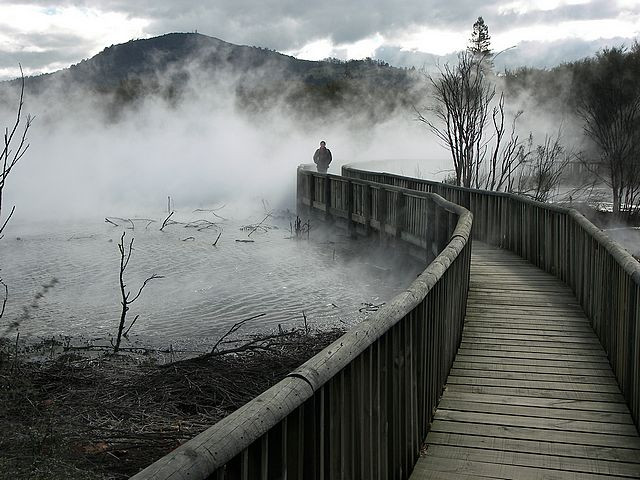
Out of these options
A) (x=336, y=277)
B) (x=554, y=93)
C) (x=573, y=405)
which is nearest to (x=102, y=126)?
(x=554, y=93)

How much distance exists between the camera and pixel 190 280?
12867 mm

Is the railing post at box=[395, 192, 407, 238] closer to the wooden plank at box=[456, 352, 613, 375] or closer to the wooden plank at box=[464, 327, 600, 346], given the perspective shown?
the wooden plank at box=[464, 327, 600, 346]

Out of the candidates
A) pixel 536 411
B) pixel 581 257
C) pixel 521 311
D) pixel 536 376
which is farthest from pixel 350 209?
pixel 536 411

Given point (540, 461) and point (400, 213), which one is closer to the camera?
point (540, 461)

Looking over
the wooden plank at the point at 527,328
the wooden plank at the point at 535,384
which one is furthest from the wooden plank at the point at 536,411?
the wooden plank at the point at 527,328

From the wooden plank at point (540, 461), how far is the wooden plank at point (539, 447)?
0.05 metres

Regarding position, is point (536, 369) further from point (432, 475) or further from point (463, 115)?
point (463, 115)

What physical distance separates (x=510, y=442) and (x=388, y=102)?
40.9m

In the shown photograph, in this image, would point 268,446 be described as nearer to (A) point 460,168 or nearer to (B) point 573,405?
(B) point 573,405

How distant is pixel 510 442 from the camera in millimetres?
4242

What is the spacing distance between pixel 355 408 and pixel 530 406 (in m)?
2.23

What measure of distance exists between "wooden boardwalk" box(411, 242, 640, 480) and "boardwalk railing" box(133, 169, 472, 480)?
0.19 metres

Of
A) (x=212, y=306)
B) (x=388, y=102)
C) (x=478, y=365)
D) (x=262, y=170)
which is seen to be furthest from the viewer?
(x=388, y=102)

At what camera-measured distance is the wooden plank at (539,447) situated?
4078 mm
